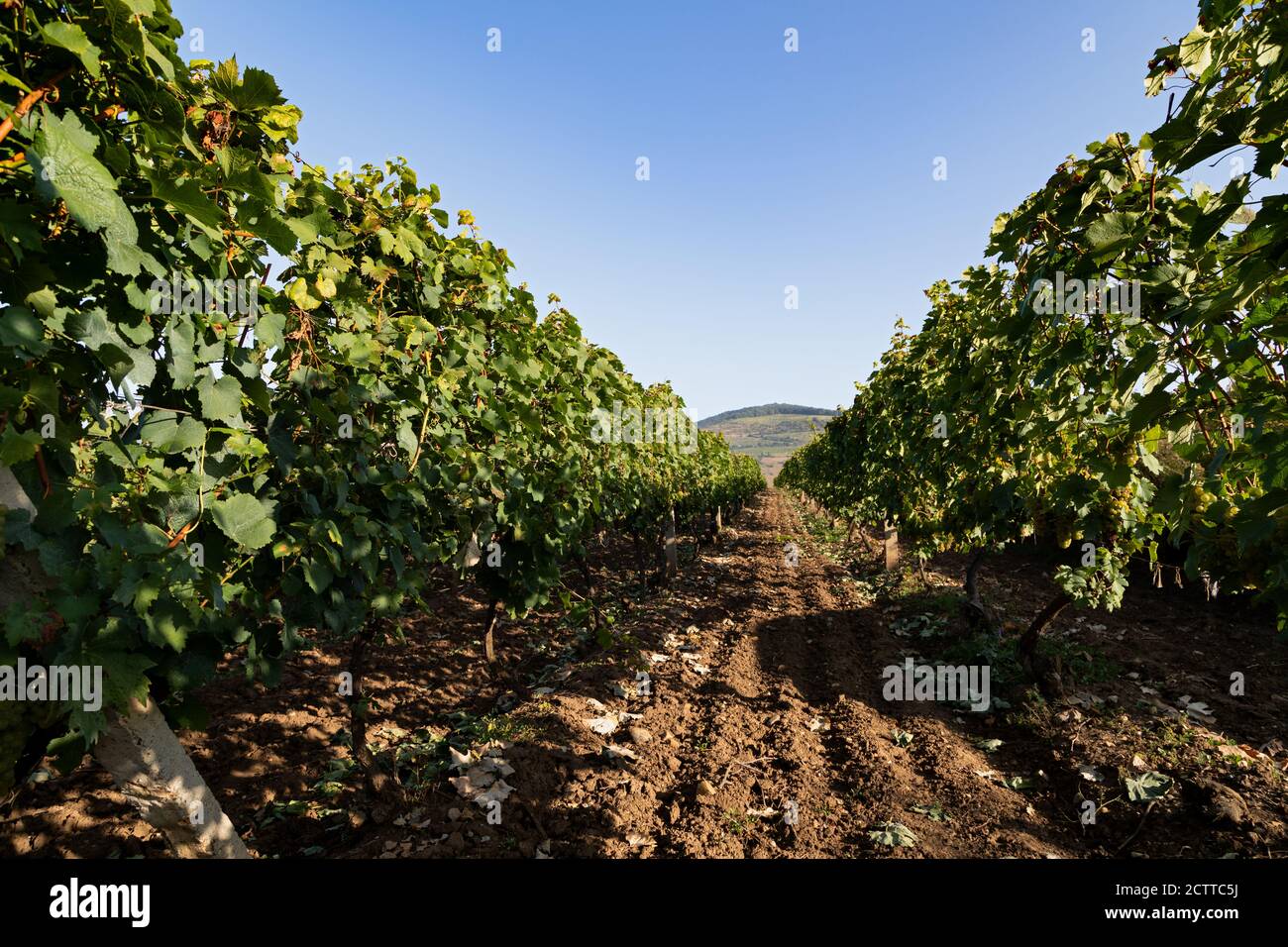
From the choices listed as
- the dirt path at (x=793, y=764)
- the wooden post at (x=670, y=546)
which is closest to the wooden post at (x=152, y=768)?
the dirt path at (x=793, y=764)

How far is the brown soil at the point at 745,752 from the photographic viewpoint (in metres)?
3.84

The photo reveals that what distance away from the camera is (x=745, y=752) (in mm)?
4953

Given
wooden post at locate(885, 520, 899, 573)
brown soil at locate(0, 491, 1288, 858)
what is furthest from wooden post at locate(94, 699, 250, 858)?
wooden post at locate(885, 520, 899, 573)

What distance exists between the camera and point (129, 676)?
5.90 ft

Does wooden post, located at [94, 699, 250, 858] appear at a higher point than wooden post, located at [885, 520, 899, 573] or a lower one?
higher

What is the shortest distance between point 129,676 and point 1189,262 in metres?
3.85

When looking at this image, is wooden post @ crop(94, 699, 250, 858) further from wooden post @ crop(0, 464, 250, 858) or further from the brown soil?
the brown soil

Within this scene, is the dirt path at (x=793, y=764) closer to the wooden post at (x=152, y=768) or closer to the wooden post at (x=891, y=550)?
the wooden post at (x=152, y=768)

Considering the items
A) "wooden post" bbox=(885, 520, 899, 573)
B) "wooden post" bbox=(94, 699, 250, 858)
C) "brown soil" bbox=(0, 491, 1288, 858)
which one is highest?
"wooden post" bbox=(94, 699, 250, 858)

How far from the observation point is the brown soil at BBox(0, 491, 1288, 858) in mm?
3844

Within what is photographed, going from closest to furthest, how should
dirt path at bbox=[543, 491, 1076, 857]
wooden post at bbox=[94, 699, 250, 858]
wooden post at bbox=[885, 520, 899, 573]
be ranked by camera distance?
1. wooden post at bbox=[94, 699, 250, 858]
2. dirt path at bbox=[543, 491, 1076, 857]
3. wooden post at bbox=[885, 520, 899, 573]

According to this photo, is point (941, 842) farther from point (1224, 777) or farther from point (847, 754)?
point (1224, 777)
